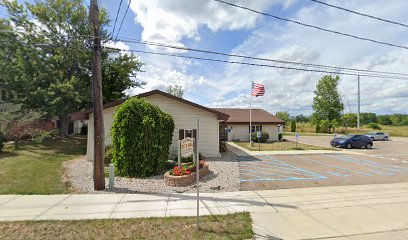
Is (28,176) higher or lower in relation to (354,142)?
lower

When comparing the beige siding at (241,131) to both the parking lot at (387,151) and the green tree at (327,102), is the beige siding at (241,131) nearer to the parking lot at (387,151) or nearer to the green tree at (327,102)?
the parking lot at (387,151)

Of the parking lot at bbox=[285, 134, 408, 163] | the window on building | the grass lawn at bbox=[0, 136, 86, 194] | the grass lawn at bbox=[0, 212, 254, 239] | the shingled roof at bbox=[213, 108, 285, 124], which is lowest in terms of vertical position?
the parking lot at bbox=[285, 134, 408, 163]

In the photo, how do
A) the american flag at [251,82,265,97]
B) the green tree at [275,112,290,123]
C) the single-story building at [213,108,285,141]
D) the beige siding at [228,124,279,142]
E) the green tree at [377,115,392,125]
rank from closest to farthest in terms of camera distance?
the american flag at [251,82,265,97]
the single-story building at [213,108,285,141]
the beige siding at [228,124,279,142]
the green tree at [275,112,290,123]
the green tree at [377,115,392,125]

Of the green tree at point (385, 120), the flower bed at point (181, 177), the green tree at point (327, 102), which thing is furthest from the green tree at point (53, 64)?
the green tree at point (385, 120)

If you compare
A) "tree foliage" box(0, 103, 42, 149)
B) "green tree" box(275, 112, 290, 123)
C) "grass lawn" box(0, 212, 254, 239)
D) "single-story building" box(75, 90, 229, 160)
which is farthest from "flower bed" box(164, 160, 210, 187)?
"green tree" box(275, 112, 290, 123)

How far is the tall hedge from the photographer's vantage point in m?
10.6

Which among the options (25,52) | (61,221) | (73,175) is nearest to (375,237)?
(61,221)

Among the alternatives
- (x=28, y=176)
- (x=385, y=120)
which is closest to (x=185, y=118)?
(x=28, y=176)

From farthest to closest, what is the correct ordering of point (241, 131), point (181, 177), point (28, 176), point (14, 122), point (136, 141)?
point (241, 131)
point (14, 122)
point (136, 141)
point (28, 176)
point (181, 177)

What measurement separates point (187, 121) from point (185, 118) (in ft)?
0.85

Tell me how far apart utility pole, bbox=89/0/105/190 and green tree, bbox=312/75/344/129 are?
176ft

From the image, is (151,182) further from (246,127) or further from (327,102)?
(327,102)

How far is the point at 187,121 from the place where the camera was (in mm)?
15977

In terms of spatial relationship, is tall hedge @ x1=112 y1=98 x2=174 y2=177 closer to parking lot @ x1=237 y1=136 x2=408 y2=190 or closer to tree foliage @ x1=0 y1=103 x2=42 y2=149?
parking lot @ x1=237 y1=136 x2=408 y2=190
